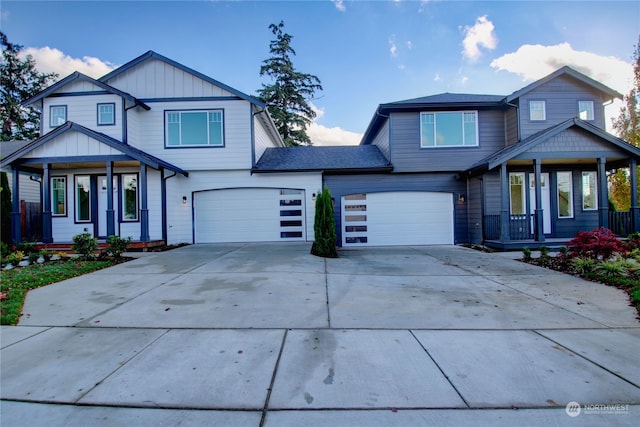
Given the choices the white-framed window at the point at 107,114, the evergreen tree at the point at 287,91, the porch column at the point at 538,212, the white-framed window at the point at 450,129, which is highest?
the evergreen tree at the point at 287,91

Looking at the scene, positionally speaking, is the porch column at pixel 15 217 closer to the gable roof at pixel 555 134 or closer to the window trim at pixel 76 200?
the window trim at pixel 76 200

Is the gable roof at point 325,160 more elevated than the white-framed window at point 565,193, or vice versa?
the gable roof at point 325,160

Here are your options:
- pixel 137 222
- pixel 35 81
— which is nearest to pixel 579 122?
pixel 137 222

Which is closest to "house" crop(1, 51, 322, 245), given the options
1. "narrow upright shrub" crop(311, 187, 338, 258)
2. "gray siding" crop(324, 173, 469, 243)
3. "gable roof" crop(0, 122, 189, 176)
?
"gable roof" crop(0, 122, 189, 176)

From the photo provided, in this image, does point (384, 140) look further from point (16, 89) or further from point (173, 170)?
point (16, 89)

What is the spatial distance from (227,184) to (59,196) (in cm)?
636

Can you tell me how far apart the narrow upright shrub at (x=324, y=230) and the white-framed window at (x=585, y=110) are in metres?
9.91

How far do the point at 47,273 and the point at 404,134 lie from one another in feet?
36.2

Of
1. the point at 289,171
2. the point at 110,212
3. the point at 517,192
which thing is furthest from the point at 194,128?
the point at 517,192

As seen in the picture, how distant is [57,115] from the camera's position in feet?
37.1

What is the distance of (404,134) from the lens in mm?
11406

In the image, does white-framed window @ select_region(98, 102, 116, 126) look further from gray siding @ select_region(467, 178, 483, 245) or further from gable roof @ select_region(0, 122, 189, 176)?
gray siding @ select_region(467, 178, 483, 245)

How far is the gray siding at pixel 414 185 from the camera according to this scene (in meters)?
11.5

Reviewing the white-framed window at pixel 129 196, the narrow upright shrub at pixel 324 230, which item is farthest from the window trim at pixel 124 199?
the narrow upright shrub at pixel 324 230
